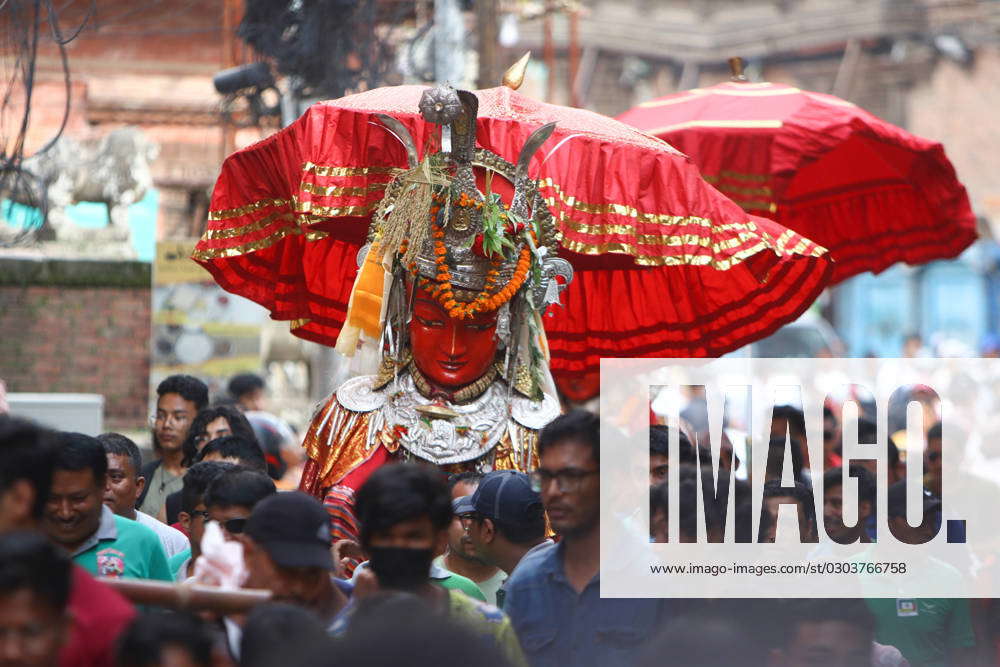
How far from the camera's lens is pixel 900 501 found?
21.8ft

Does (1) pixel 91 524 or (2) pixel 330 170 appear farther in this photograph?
(2) pixel 330 170

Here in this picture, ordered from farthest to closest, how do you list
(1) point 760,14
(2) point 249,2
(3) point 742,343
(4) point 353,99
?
1. (1) point 760,14
2. (2) point 249,2
3. (3) point 742,343
4. (4) point 353,99

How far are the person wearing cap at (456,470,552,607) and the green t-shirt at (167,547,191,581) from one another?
1.03 metres

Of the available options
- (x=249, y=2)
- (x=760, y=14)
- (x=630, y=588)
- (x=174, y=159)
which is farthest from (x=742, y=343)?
(x=760, y=14)

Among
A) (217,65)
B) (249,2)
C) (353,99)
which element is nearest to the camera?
(353,99)

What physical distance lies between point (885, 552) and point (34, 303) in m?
8.59

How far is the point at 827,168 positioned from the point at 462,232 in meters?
4.47

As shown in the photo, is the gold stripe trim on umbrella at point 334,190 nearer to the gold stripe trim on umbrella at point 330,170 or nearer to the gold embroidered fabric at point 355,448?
the gold stripe trim on umbrella at point 330,170

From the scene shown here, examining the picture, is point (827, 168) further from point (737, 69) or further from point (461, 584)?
point (461, 584)

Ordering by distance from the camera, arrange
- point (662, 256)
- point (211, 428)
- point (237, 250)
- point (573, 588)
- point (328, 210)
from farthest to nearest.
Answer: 1. point (211, 428)
2. point (237, 250)
3. point (662, 256)
4. point (328, 210)
5. point (573, 588)

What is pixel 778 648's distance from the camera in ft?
14.6

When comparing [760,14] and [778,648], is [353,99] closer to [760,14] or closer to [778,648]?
[778,648]

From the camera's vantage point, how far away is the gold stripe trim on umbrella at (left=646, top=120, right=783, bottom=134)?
30.6 feet

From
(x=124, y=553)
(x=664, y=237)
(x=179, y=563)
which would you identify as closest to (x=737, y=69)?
(x=664, y=237)
